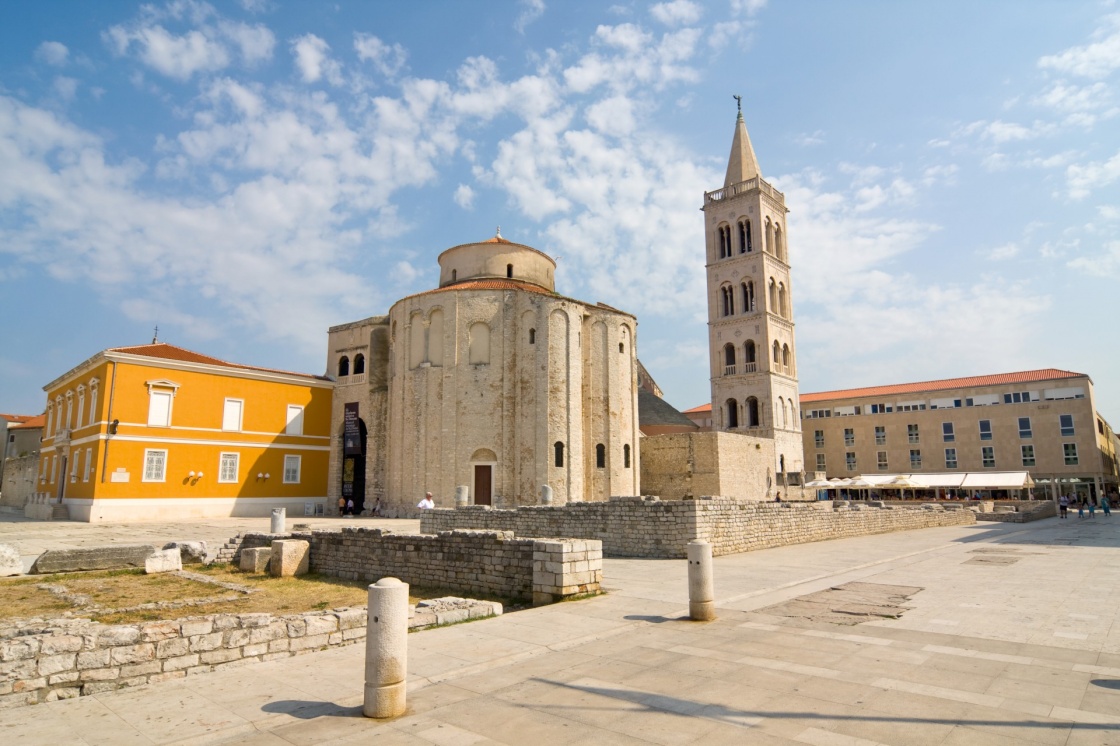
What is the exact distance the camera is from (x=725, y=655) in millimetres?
6473

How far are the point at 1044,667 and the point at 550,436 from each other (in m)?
26.0

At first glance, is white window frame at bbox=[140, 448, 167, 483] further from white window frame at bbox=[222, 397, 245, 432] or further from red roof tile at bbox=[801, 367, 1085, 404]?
red roof tile at bbox=[801, 367, 1085, 404]

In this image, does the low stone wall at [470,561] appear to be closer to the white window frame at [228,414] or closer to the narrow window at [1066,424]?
the white window frame at [228,414]

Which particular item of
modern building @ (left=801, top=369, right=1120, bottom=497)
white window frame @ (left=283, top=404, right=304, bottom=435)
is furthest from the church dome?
modern building @ (left=801, top=369, right=1120, bottom=497)

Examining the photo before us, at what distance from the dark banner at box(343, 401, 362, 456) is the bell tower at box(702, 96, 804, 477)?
2848 centimetres

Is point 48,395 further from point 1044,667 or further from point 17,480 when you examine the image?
point 1044,667

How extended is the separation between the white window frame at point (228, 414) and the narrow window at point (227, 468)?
1368 millimetres

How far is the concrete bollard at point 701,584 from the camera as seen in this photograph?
8.20m

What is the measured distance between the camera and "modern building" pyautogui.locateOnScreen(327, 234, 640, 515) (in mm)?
31641

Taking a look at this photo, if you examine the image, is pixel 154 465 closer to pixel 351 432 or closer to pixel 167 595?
pixel 351 432

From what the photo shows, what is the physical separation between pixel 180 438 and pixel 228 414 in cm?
258

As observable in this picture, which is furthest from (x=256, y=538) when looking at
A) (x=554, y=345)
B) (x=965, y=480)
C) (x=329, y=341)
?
(x=965, y=480)

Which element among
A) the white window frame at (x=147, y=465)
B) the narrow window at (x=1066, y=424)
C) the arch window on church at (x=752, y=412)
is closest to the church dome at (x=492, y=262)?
the white window frame at (x=147, y=465)

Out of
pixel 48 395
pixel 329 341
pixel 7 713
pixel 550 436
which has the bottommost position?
pixel 7 713
